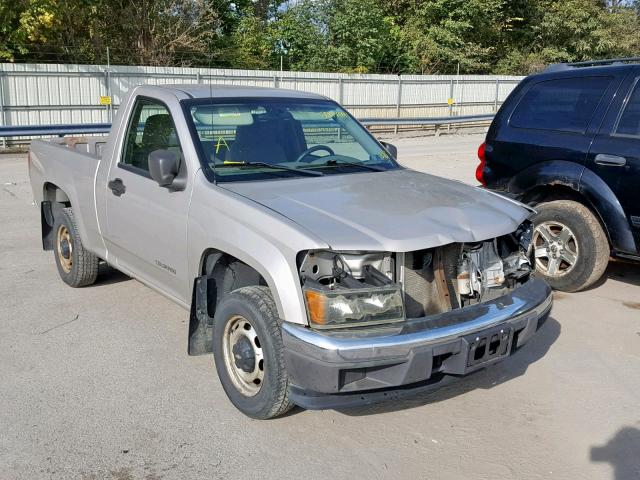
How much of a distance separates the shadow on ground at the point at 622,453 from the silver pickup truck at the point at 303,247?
2.35ft

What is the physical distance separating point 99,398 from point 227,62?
24614mm

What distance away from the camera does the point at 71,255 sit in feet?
20.0

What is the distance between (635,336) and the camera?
5.38 meters

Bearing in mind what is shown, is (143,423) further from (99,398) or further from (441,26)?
(441,26)

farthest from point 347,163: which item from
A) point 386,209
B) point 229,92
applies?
point 386,209

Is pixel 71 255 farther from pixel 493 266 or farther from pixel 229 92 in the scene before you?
pixel 493 266

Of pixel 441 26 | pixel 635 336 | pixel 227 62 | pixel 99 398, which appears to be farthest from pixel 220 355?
pixel 441 26

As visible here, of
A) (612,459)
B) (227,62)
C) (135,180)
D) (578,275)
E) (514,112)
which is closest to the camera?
(612,459)

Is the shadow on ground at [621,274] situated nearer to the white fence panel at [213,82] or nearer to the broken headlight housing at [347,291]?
the broken headlight housing at [347,291]

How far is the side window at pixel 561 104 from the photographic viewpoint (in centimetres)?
623

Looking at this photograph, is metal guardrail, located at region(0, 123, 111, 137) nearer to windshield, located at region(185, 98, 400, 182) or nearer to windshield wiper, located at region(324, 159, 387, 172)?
windshield, located at region(185, 98, 400, 182)

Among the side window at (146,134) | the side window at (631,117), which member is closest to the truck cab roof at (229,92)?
the side window at (146,134)

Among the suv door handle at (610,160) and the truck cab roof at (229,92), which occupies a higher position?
the truck cab roof at (229,92)

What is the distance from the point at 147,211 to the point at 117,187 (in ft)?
1.59
